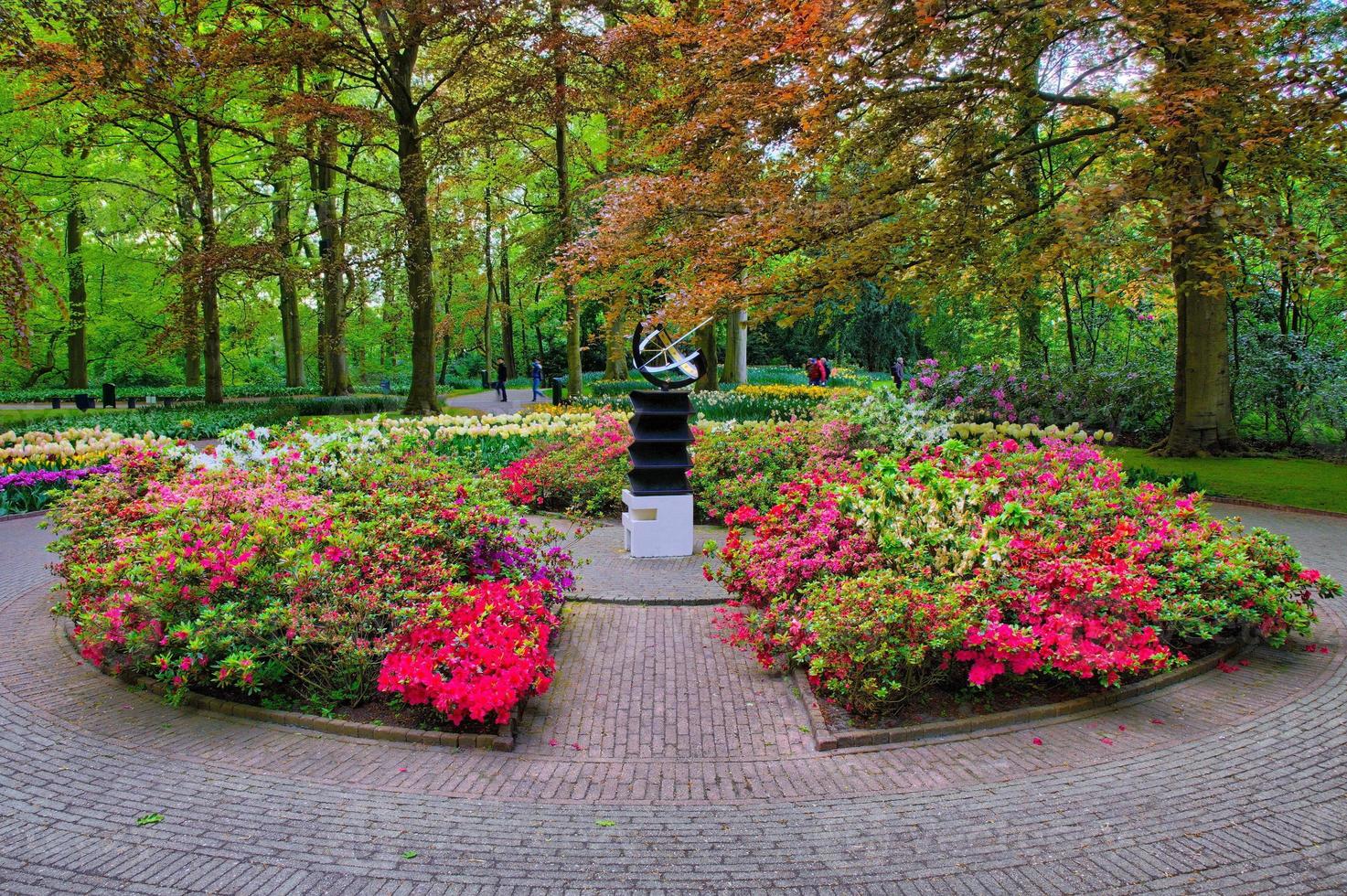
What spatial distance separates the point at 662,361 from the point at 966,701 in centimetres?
443

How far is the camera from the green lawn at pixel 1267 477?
9.62 meters

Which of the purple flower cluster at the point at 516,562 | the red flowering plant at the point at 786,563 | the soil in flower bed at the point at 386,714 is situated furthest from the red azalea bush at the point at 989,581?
the soil in flower bed at the point at 386,714

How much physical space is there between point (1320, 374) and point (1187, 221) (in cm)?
797

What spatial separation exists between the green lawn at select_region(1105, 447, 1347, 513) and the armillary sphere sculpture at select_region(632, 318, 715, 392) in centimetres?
633

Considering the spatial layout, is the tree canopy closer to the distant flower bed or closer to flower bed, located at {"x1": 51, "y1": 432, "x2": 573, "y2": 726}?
the distant flower bed

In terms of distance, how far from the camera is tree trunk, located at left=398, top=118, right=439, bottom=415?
15516mm

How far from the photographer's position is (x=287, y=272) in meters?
15.1

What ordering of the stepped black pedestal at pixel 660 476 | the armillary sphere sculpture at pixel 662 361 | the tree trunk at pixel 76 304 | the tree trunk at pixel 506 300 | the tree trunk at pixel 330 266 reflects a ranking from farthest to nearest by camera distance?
the tree trunk at pixel 506 300
the tree trunk at pixel 76 304
the tree trunk at pixel 330 266
the armillary sphere sculpture at pixel 662 361
the stepped black pedestal at pixel 660 476

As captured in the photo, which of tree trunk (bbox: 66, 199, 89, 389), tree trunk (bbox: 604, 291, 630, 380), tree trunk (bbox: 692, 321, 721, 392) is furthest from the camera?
tree trunk (bbox: 66, 199, 89, 389)

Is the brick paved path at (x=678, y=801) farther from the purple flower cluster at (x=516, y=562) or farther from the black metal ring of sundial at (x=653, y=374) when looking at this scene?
the black metal ring of sundial at (x=653, y=374)

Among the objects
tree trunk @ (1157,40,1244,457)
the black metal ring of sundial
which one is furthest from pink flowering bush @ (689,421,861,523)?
tree trunk @ (1157,40,1244,457)

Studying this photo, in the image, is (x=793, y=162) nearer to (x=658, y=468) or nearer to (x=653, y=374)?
(x=653, y=374)

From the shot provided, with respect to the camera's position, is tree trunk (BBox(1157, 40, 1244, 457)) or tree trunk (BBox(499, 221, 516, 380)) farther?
tree trunk (BBox(499, 221, 516, 380))

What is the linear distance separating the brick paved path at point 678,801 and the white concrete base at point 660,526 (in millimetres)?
2892
